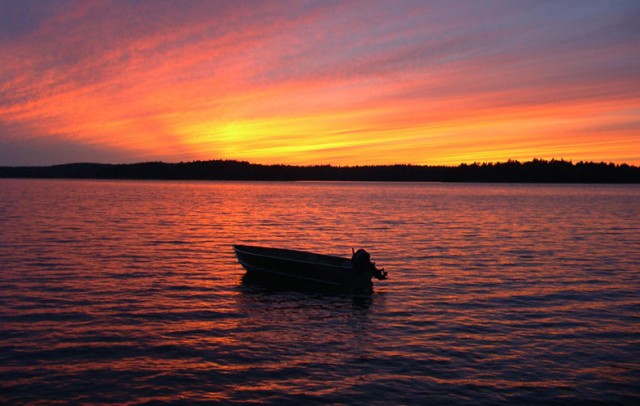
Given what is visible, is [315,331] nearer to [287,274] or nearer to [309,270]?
[309,270]

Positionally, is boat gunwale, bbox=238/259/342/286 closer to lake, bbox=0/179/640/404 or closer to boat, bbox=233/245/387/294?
boat, bbox=233/245/387/294

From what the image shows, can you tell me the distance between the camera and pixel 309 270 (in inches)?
888

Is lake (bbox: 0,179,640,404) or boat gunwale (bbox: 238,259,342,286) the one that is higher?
boat gunwale (bbox: 238,259,342,286)

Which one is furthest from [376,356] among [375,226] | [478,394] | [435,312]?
[375,226]

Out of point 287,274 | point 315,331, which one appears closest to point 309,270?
point 287,274

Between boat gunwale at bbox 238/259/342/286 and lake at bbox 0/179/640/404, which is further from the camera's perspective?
boat gunwale at bbox 238/259/342/286

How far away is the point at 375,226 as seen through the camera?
5228 centimetres

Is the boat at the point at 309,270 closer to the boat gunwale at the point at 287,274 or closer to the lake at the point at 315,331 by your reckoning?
the boat gunwale at the point at 287,274

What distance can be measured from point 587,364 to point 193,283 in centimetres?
1591

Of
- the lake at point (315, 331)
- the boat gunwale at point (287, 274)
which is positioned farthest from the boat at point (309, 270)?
the lake at point (315, 331)

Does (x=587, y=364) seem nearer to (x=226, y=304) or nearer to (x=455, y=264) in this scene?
(x=226, y=304)

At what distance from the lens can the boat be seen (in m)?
21.8

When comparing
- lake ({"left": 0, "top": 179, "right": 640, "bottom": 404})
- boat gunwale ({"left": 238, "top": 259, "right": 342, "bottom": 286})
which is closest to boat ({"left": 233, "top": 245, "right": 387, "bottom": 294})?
boat gunwale ({"left": 238, "top": 259, "right": 342, "bottom": 286})

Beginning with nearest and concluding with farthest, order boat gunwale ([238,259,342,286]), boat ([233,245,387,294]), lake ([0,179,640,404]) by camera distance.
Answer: lake ([0,179,640,404]), boat ([233,245,387,294]), boat gunwale ([238,259,342,286])
